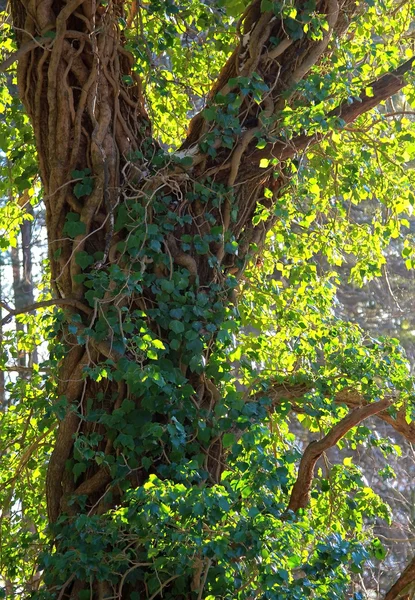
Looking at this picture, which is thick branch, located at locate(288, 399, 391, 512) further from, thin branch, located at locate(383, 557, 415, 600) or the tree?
thin branch, located at locate(383, 557, 415, 600)

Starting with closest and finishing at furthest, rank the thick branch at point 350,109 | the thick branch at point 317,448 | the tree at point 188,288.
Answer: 1. the tree at point 188,288
2. the thick branch at point 317,448
3. the thick branch at point 350,109

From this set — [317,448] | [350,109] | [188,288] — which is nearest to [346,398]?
[317,448]

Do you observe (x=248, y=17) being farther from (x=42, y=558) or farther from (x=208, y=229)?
(x=42, y=558)

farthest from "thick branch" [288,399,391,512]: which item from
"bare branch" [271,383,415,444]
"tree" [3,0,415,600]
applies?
"bare branch" [271,383,415,444]

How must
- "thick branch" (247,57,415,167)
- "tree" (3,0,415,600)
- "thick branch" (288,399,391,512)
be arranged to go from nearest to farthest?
"tree" (3,0,415,600)
"thick branch" (288,399,391,512)
"thick branch" (247,57,415,167)

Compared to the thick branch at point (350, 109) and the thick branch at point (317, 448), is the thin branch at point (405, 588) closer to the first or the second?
the thick branch at point (317, 448)

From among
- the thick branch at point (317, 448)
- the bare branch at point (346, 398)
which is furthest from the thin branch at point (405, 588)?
the bare branch at point (346, 398)

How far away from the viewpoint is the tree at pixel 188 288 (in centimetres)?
279

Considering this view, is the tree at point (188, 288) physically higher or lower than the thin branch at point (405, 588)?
higher

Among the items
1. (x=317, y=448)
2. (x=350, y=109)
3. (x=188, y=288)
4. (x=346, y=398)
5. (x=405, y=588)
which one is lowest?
(x=405, y=588)

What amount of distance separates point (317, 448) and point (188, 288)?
773mm

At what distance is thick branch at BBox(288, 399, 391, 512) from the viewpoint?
117 inches

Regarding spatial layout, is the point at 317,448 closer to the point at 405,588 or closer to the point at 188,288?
the point at 405,588

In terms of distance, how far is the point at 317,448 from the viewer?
9.76 feet
